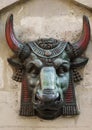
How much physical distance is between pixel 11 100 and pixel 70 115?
1.03 ft

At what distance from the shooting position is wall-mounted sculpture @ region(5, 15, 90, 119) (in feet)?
8.00

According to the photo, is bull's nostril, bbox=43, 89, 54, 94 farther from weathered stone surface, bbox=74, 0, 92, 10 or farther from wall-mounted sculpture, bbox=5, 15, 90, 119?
weathered stone surface, bbox=74, 0, 92, 10

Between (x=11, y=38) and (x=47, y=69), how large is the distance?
0.26m

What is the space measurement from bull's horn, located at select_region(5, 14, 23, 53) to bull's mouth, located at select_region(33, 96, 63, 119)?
289 millimetres

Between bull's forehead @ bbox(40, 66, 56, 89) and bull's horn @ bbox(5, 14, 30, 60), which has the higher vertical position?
bull's horn @ bbox(5, 14, 30, 60)

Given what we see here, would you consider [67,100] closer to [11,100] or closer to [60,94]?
[60,94]

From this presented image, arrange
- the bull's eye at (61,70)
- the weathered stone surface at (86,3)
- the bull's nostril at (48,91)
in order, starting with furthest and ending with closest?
the weathered stone surface at (86,3)
the bull's eye at (61,70)
the bull's nostril at (48,91)

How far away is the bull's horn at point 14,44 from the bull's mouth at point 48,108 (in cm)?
25

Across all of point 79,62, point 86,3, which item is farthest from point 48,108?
point 86,3

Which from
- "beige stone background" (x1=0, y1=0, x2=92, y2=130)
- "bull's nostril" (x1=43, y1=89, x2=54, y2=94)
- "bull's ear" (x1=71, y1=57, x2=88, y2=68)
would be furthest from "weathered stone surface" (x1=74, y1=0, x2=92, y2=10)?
"bull's nostril" (x1=43, y1=89, x2=54, y2=94)

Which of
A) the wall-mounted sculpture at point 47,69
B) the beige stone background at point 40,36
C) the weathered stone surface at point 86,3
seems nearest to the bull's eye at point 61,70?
the wall-mounted sculpture at point 47,69

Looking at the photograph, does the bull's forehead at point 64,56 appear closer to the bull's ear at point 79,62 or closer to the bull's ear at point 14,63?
the bull's ear at point 79,62

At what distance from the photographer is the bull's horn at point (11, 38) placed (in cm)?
253

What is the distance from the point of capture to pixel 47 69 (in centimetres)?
246
